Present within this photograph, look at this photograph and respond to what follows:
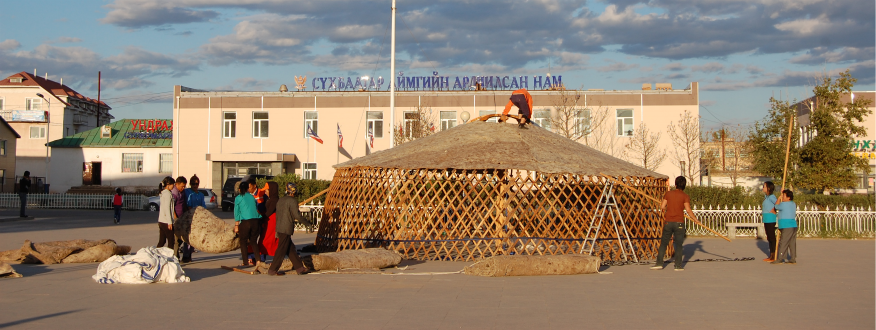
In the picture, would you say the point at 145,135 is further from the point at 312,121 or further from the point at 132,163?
the point at 312,121

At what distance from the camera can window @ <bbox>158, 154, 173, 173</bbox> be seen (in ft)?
126

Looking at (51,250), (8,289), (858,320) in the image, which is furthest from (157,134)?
(858,320)

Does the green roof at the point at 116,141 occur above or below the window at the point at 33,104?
below

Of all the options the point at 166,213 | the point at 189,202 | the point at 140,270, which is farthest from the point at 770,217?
the point at 140,270

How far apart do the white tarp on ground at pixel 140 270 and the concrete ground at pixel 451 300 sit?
0.14 metres

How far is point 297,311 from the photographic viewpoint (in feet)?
21.6

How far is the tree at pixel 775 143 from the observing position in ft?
75.7

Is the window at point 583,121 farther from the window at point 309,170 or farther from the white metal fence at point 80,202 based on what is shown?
the white metal fence at point 80,202

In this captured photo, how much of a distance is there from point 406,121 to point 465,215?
1864cm

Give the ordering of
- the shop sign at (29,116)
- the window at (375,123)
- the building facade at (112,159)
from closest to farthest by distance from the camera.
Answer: the window at (375,123) < the building facade at (112,159) < the shop sign at (29,116)

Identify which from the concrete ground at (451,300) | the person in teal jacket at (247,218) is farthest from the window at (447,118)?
the person in teal jacket at (247,218)

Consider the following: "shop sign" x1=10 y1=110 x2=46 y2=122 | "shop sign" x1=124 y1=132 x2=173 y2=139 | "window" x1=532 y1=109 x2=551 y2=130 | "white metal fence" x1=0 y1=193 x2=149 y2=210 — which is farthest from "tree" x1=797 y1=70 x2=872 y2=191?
"shop sign" x1=10 y1=110 x2=46 y2=122

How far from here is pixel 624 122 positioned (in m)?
29.5

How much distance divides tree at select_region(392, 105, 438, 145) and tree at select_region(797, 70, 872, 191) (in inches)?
529
